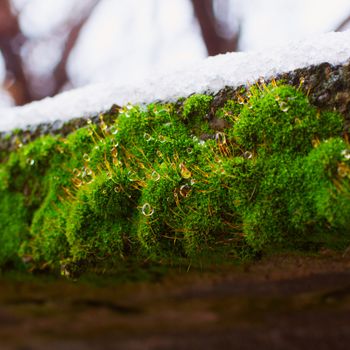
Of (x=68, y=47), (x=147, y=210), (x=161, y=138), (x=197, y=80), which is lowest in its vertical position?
(x=147, y=210)

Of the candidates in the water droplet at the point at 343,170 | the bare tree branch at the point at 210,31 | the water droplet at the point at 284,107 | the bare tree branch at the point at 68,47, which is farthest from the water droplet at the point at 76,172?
the bare tree branch at the point at 68,47

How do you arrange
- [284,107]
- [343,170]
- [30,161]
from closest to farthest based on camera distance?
[343,170] < [284,107] < [30,161]

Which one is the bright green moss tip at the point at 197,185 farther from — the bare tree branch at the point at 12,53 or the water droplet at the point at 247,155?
the bare tree branch at the point at 12,53

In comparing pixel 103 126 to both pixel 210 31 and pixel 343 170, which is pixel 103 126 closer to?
pixel 343 170

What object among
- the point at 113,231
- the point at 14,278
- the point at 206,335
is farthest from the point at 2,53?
the point at 206,335

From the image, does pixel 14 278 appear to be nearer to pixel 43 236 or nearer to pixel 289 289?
pixel 43 236

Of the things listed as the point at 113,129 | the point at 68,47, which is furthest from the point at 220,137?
the point at 68,47
